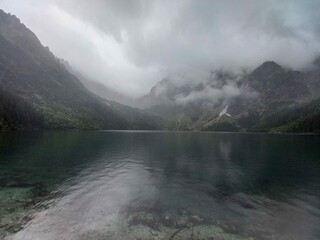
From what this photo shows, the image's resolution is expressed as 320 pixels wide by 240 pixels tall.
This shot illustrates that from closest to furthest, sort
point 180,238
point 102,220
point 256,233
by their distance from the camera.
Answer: point 180,238
point 256,233
point 102,220

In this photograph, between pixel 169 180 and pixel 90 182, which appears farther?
pixel 169 180

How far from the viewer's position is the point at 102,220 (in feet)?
93.9

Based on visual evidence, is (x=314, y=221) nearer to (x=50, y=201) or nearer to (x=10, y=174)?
(x=50, y=201)

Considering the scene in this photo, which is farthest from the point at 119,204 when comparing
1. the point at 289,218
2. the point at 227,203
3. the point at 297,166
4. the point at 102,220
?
the point at 297,166

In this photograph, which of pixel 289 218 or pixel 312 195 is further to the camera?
pixel 312 195

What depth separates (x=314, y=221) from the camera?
96.9 ft

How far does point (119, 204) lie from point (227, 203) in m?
16.9

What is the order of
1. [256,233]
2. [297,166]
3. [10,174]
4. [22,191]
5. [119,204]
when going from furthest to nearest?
[297,166] < [10,174] < [22,191] < [119,204] < [256,233]

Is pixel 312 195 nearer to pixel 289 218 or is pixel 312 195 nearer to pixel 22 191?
pixel 289 218

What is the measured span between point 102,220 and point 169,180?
24529mm

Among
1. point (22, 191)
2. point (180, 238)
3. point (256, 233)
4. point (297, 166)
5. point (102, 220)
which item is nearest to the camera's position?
point (180, 238)

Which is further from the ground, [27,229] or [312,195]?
[312,195]

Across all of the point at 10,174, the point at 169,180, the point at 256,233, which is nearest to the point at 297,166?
the point at 169,180

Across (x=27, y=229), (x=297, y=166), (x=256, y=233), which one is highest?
(x=297, y=166)
